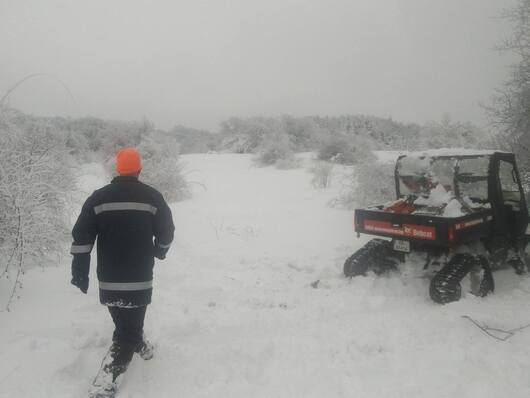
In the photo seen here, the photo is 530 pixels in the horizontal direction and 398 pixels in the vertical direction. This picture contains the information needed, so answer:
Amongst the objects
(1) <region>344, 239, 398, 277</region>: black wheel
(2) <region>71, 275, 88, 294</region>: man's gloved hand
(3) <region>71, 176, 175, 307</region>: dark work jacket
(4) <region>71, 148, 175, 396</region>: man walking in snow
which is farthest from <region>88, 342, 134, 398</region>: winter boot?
(1) <region>344, 239, 398, 277</region>: black wheel

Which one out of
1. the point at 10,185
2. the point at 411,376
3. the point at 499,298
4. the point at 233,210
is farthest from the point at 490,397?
the point at 233,210

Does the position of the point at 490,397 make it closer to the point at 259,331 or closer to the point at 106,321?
the point at 259,331

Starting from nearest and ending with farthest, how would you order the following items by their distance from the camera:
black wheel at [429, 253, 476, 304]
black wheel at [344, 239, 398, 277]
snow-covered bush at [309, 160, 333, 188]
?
black wheel at [429, 253, 476, 304]
black wheel at [344, 239, 398, 277]
snow-covered bush at [309, 160, 333, 188]

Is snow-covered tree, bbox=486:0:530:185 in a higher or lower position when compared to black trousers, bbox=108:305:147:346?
higher

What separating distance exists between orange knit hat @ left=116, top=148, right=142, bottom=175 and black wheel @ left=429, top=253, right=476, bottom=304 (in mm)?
3638

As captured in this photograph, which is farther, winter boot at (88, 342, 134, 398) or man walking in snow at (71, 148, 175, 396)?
man walking in snow at (71, 148, 175, 396)

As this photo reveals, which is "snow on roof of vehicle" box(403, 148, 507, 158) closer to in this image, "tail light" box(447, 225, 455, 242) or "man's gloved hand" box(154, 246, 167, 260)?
"tail light" box(447, 225, 455, 242)

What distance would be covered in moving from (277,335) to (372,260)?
2.45 m

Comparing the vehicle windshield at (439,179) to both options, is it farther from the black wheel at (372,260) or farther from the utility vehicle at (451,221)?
the black wheel at (372,260)

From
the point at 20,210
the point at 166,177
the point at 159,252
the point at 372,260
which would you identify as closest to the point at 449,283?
the point at 372,260

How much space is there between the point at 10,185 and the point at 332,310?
3.91 metres

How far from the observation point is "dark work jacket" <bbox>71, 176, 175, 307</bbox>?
3059mm

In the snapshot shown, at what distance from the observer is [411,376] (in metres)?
3.14

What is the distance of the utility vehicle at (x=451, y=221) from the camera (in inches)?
189
